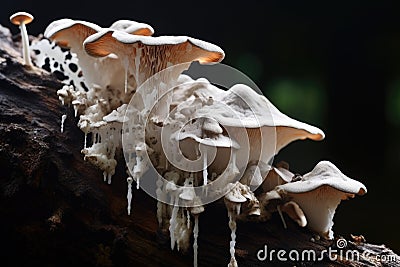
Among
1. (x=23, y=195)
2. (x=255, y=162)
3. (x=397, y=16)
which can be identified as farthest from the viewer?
(x=397, y=16)

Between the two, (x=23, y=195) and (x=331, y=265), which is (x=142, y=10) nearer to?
(x=23, y=195)

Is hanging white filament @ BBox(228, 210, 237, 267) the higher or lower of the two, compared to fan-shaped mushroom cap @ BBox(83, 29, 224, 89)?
lower

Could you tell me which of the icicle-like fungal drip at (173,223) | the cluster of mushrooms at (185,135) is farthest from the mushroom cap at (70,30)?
the icicle-like fungal drip at (173,223)

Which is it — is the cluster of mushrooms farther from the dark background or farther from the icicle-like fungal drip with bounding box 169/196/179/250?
the dark background

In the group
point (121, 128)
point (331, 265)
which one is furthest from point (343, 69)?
point (121, 128)

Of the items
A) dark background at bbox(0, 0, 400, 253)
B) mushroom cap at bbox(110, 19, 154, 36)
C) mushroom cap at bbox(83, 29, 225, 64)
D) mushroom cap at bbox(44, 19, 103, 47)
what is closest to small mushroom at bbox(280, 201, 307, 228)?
mushroom cap at bbox(83, 29, 225, 64)
